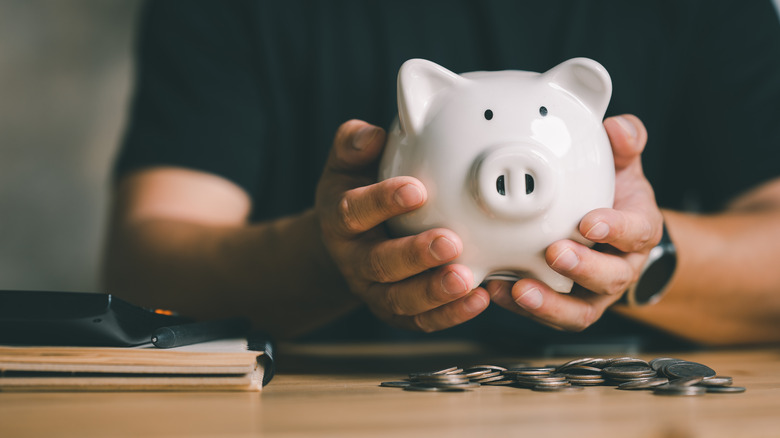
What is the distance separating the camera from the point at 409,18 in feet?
5.06

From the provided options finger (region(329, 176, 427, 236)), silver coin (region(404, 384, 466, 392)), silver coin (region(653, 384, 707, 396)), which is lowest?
silver coin (region(404, 384, 466, 392))

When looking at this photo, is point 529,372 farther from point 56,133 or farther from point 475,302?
point 56,133

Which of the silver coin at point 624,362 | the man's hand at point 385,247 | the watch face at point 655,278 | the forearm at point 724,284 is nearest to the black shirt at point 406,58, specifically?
the forearm at point 724,284

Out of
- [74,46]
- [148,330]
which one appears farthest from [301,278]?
[74,46]

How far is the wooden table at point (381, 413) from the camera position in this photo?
51cm

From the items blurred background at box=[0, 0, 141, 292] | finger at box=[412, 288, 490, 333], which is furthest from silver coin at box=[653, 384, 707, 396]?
blurred background at box=[0, 0, 141, 292]

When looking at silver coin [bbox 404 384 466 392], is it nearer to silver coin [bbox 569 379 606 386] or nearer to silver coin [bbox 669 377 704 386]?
silver coin [bbox 569 379 606 386]

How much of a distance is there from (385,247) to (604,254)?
26cm

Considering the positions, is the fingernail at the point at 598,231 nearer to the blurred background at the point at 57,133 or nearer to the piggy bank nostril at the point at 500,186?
the piggy bank nostril at the point at 500,186

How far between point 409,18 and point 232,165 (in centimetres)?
56

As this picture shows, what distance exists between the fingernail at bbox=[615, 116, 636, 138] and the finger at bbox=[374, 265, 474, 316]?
0.30 metres

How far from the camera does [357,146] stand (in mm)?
777

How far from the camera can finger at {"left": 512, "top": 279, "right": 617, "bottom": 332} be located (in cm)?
73

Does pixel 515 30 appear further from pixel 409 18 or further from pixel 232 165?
pixel 232 165
